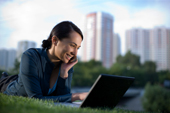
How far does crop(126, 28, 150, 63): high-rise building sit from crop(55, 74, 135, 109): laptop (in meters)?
102

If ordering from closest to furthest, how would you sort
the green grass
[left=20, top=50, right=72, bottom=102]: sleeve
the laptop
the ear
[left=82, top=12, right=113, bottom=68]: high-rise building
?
the green grass
the laptop
[left=20, top=50, right=72, bottom=102]: sleeve
the ear
[left=82, top=12, right=113, bottom=68]: high-rise building

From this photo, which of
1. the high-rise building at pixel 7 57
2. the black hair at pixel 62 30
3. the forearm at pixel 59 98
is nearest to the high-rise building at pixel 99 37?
the high-rise building at pixel 7 57

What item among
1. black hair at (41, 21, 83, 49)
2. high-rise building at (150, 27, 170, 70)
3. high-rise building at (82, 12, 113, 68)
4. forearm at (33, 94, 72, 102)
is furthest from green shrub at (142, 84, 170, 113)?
high-rise building at (150, 27, 170, 70)

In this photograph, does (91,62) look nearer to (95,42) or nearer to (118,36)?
(95,42)

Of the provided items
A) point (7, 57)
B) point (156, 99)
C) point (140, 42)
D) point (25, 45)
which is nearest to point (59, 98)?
point (156, 99)

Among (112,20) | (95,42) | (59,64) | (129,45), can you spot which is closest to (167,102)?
(59,64)

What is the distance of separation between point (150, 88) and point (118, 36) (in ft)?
258

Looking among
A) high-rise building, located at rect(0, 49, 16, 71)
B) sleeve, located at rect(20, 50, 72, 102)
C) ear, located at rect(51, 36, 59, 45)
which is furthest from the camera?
high-rise building, located at rect(0, 49, 16, 71)

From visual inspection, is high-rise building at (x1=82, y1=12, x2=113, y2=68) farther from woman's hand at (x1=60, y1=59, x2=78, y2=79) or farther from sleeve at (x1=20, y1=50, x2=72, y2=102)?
sleeve at (x1=20, y1=50, x2=72, y2=102)

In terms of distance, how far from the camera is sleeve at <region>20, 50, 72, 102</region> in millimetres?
2787

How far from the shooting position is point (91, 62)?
56.4 metres

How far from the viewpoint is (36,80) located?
2.87 meters

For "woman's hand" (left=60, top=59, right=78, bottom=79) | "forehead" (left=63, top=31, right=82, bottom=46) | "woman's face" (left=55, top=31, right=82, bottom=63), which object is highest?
"forehead" (left=63, top=31, right=82, bottom=46)

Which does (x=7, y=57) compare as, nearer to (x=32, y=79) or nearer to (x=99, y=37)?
(x=99, y=37)
